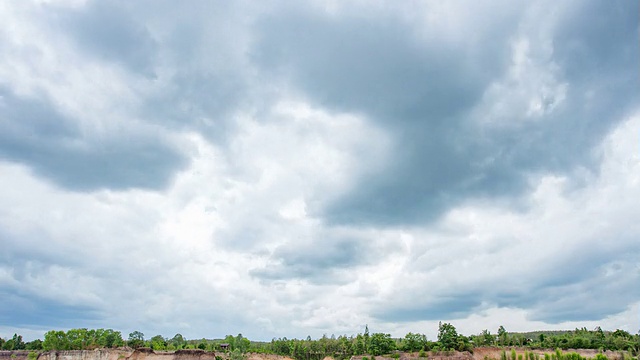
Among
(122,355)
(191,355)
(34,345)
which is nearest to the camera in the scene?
(191,355)

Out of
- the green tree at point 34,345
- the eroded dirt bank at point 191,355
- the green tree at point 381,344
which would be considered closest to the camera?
the eroded dirt bank at point 191,355

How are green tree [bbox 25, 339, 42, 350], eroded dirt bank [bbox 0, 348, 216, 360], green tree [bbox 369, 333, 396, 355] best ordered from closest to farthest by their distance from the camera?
eroded dirt bank [bbox 0, 348, 216, 360] < green tree [bbox 369, 333, 396, 355] < green tree [bbox 25, 339, 42, 350]

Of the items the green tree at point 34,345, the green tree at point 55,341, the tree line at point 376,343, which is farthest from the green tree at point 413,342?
the green tree at point 34,345

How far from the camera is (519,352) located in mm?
70812

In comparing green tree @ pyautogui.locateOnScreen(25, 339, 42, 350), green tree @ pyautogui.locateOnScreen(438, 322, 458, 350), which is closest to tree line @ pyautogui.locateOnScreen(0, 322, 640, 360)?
green tree @ pyautogui.locateOnScreen(438, 322, 458, 350)

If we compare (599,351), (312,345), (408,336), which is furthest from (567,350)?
(312,345)

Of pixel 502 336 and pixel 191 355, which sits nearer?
pixel 191 355

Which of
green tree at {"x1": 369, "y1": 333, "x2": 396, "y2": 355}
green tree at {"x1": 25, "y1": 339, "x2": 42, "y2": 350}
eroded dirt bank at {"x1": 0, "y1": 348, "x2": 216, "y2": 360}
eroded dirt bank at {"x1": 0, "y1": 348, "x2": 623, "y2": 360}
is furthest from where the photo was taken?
green tree at {"x1": 25, "y1": 339, "x2": 42, "y2": 350}

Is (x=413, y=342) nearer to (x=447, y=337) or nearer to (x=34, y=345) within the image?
(x=447, y=337)

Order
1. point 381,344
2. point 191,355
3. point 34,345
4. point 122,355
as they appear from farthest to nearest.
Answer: point 34,345 < point 381,344 < point 122,355 < point 191,355

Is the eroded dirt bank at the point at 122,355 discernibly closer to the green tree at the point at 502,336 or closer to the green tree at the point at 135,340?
the green tree at the point at 135,340

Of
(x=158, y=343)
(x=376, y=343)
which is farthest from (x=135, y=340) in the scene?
(x=376, y=343)

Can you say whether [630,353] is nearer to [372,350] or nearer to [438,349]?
[438,349]

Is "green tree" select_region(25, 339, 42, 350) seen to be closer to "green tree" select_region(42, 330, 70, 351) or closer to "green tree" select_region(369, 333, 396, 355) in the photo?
"green tree" select_region(42, 330, 70, 351)
